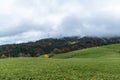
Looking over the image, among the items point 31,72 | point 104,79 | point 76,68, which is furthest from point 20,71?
point 104,79

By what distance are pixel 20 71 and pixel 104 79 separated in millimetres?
11421

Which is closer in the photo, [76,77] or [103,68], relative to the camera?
[76,77]

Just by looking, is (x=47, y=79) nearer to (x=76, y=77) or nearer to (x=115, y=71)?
(x=76, y=77)

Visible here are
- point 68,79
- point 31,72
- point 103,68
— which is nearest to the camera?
point 68,79

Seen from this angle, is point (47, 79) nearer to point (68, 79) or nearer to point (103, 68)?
point (68, 79)

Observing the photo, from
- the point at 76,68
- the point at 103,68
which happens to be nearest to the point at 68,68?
the point at 76,68

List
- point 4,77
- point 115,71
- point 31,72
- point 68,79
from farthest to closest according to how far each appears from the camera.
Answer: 1. point 115,71
2. point 31,72
3. point 4,77
4. point 68,79

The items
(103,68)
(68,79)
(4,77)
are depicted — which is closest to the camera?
(68,79)

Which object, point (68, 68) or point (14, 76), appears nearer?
point (14, 76)

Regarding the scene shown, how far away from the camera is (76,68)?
3988 centimetres

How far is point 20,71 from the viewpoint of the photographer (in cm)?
3653

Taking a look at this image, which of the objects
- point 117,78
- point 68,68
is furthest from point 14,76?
point 117,78

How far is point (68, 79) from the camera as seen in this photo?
101 ft

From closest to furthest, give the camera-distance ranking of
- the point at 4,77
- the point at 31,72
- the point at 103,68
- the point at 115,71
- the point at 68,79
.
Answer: the point at 68,79 → the point at 4,77 → the point at 31,72 → the point at 115,71 → the point at 103,68
